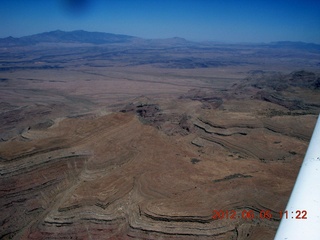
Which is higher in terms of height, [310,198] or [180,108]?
[310,198]

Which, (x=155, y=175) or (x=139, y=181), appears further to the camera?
(x=155, y=175)

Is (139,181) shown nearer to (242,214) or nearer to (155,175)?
(155,175)

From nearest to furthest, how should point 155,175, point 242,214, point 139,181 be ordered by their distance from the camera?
point 242,214 < point 139,181 < point 155,175

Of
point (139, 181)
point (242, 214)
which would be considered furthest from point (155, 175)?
point (242, 214)

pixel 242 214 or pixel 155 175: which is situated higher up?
pixel 242 214

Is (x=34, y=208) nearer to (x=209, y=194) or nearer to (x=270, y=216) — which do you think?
(x=209, y=194)

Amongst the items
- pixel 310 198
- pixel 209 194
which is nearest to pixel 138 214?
pixel 209 194

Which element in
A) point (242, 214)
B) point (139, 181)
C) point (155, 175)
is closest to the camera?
point (242, 214)

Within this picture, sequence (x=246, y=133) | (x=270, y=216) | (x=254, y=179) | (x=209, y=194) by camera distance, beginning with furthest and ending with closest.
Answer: (x=246, y=133), (x=254, y=179), (x=209, y=194), (x=270, y=216)

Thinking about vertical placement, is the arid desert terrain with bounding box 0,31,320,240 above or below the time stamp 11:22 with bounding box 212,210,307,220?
below

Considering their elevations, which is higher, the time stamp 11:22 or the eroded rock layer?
the time stamp 11:22

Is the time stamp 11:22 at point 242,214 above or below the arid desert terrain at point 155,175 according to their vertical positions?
above
